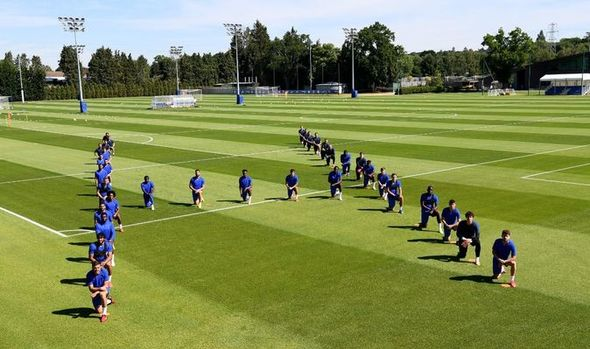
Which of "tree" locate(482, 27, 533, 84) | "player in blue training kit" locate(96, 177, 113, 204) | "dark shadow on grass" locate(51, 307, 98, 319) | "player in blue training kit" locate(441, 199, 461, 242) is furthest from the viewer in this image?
"tree" locate(482, 27, 533, 84)

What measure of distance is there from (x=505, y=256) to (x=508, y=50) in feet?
448

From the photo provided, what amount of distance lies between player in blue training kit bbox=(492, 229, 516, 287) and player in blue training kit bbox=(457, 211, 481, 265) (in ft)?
4.24

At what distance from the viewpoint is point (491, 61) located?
14025 cm

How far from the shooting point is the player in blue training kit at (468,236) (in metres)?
15.7

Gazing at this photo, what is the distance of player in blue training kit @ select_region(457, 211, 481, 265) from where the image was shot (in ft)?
51.4

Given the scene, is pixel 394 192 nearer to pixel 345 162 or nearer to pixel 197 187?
pixel 345 162

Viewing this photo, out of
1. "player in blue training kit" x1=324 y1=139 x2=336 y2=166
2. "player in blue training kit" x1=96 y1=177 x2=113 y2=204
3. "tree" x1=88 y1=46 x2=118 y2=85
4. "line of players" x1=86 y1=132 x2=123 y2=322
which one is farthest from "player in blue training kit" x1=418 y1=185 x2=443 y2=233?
"tree" x1=88 y1=46 x2=118 y2=85

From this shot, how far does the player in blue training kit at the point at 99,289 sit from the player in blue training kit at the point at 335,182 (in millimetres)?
12365

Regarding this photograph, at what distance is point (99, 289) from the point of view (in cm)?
1263

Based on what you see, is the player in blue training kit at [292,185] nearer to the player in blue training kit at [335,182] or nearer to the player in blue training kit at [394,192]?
the player in blue training kit at [335,182]

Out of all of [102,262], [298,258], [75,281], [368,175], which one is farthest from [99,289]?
[368,175]

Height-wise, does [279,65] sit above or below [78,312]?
above

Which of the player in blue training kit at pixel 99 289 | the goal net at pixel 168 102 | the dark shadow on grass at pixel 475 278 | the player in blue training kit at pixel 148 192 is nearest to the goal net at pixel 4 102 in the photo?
the goal net at pixel 168 102

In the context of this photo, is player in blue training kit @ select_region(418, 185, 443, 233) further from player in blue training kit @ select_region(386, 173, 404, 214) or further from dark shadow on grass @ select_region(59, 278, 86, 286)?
dark shadow on grass @ select_region(59, 278, 86, 286)
